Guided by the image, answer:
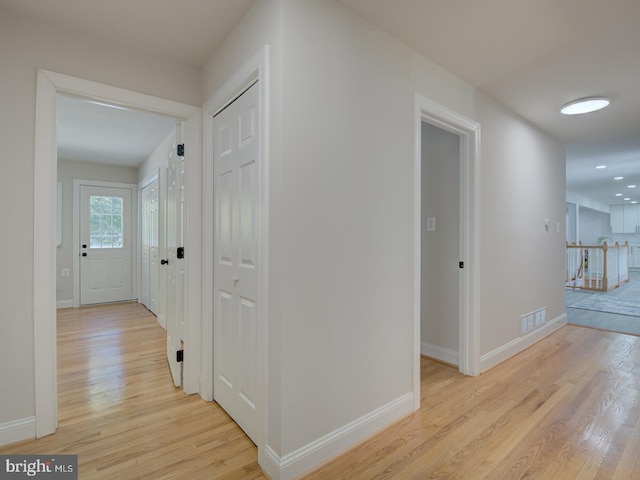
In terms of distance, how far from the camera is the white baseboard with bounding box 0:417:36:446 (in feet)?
5.79

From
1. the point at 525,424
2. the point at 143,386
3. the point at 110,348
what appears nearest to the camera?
the point at 525,424

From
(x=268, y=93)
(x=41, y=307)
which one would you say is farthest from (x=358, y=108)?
(x=41, y=307)

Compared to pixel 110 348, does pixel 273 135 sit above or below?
above

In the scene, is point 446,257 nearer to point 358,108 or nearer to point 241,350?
point 358,108

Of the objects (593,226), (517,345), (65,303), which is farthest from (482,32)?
(593,226)

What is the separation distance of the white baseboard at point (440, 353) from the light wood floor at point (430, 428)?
100mm

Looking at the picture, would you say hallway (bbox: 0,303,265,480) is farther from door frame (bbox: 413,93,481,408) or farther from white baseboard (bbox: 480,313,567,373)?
white baseboard (bbox: 480,313,567,373)

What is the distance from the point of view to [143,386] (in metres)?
2.53

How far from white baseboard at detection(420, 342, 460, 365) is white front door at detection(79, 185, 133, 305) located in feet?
17.6

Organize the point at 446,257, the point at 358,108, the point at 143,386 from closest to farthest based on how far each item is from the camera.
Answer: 1. the point at 358,108
2. the point at 143,386
3. the point at 446,257

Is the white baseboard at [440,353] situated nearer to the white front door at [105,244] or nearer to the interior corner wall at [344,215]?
the interior corner wall at [344,215]

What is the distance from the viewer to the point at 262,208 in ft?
5.32

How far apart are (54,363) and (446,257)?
10.1 feet

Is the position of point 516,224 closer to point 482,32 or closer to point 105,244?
point 482,32
